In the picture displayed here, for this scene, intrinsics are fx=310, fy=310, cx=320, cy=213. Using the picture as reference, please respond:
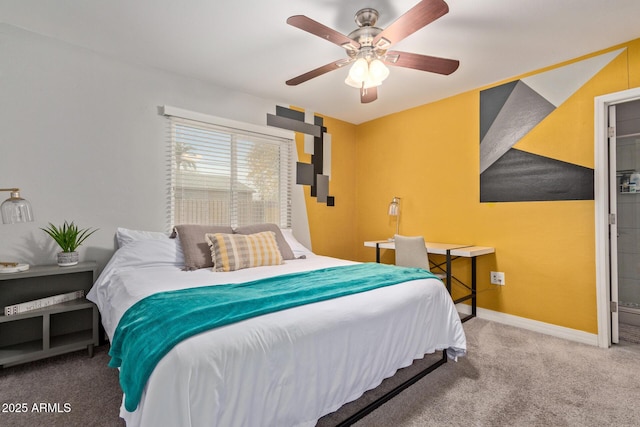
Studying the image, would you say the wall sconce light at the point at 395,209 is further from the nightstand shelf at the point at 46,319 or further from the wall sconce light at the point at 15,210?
the wall sconce light at the point at 15,210

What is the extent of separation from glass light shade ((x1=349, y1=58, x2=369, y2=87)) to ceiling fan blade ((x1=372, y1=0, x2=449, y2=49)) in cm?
13

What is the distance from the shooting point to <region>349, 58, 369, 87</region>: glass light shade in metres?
2.06

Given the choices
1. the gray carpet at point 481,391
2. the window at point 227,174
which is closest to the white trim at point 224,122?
the window at point 227,174

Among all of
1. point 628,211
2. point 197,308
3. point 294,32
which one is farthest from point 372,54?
point 628,211

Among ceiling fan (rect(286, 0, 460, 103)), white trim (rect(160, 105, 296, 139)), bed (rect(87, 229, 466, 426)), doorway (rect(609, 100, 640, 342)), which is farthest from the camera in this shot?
doorway (rect(609, 100, 640, 342))

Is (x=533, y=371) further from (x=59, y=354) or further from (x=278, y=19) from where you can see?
(x=59, y=354)

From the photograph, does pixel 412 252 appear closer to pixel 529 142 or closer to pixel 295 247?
pixel 295 247

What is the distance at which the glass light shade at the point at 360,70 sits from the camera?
6.77 ft

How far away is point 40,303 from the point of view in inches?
87.5

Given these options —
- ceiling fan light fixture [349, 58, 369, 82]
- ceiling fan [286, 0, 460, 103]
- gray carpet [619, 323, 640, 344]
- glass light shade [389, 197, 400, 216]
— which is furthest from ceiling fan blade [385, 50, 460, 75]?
gray carpet [619, 323, 640, 344]

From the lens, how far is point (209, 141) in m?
3.29

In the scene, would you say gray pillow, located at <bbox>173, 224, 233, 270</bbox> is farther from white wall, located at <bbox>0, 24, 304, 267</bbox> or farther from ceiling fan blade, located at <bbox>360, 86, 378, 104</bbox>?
ceiling fan blade, located at <bbox>360, 86, 378, 104</bbox>

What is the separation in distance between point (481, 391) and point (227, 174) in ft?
9.64

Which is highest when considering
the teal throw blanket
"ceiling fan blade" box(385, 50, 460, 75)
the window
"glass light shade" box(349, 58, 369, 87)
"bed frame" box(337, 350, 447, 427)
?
"ceiling fan blade" box(385, 50, 460, 75)
